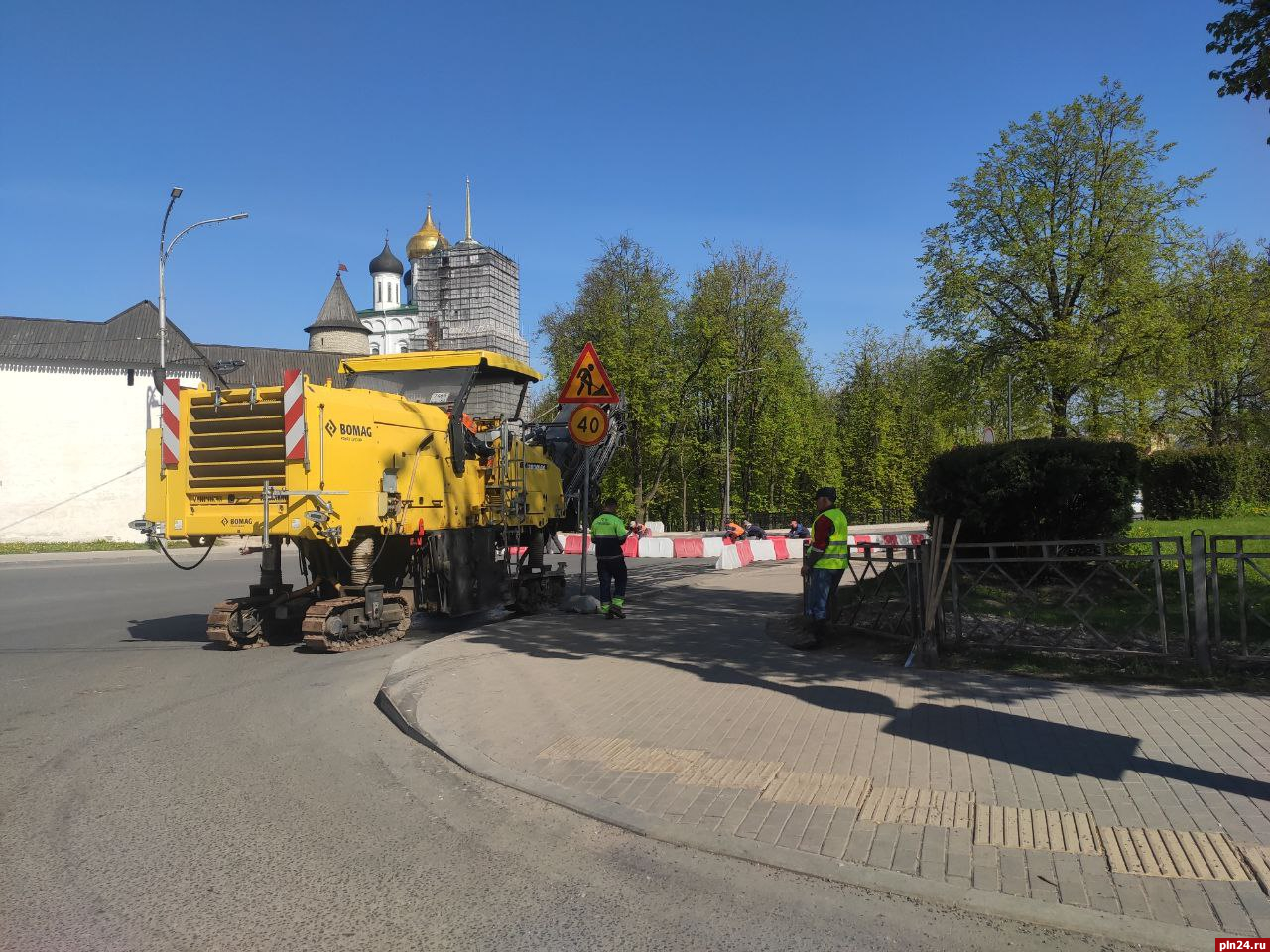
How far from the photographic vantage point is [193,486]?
910 centimetres

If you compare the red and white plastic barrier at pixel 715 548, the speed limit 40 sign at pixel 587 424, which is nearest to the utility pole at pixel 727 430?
the red and white plastic barrier at pixel 715 548

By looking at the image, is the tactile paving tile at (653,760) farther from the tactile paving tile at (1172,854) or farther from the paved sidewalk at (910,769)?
the tactile paving tile at (1172,854)

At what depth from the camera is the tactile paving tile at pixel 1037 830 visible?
3963 mm

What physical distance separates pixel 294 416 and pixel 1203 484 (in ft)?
79.1

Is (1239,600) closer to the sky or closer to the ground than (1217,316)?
closer to the ground

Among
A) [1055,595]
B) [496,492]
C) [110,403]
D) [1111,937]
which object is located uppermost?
[110,403]

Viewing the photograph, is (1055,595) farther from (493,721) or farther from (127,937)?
(127,937)

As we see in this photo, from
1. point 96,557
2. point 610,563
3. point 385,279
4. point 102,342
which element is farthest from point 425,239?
point 610,563

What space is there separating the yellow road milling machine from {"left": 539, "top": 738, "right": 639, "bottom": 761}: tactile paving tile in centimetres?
398

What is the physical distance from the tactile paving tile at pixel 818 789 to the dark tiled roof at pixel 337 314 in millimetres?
89323

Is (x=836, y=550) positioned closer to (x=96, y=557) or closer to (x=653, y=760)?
(x=653, y=760)

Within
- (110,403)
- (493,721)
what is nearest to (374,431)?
(493,721)

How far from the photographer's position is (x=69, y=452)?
41.3 meters

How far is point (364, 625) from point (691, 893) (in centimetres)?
680
